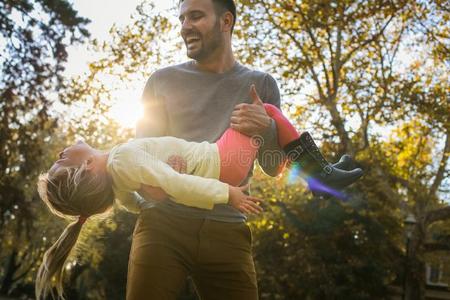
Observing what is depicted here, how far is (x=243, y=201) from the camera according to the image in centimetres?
266

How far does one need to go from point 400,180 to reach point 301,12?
5675 millimetres

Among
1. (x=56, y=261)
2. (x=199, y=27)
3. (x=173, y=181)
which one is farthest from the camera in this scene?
(x=199, y=27)

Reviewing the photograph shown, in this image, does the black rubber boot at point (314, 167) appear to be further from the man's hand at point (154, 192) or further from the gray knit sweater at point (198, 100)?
the man's hand at point (154, 192)

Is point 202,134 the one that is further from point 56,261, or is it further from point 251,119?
point 56,261

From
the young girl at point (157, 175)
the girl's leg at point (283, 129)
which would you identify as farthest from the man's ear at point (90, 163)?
the girl's leg at point (283, 129)

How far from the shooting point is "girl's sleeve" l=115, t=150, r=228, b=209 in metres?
2.65

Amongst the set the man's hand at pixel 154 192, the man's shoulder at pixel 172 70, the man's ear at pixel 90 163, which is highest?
the man's shoulder at pixel 172 70

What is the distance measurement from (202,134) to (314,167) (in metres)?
0.62

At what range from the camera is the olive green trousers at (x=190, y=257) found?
279 centimetres

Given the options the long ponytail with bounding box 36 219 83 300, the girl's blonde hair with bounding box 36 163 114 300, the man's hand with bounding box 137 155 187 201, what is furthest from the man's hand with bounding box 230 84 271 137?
the long ponytail with bounding box 36 219 83 300

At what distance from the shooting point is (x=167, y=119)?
126 inches

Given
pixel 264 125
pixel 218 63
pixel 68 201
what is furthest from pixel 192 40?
pixel 68 201

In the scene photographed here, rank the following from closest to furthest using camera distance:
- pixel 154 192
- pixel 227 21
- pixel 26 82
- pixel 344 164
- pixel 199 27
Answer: pixel 154 192
pixel 199 27
pixel 227 21
pixel 344 164
pixel 26 82

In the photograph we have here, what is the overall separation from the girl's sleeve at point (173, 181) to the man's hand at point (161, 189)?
0.20 ft
